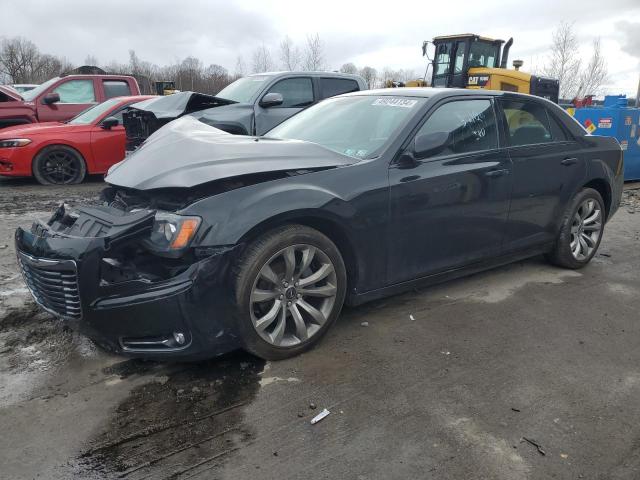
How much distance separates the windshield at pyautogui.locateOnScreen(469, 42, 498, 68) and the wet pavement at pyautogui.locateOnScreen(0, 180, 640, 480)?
11.0 meters

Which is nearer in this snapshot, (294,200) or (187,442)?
(187,442)

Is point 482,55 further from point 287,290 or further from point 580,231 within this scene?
point 287,290

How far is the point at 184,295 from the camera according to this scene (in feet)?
8.82

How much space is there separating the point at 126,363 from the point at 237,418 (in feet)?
2.96

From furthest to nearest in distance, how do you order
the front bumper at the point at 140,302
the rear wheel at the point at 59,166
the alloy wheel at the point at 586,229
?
the rear wheel at the point at 59,166 < the alloy wheel at the point at 586,229 < the front bumper at the point at 140,302

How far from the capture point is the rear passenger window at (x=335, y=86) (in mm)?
8547

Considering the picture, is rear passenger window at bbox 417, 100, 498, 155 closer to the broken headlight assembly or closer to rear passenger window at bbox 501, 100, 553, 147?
rear passenger window at bbox 501, 100, 553, 147

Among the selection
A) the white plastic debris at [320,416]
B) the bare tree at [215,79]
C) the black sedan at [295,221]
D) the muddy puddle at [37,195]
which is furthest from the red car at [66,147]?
the bare tree at [215,79]

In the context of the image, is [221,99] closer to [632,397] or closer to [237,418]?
[237,418]

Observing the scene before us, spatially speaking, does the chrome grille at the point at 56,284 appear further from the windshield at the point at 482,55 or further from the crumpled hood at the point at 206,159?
the windshield at the point at 482,55

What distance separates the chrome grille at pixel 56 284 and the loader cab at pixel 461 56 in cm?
1236

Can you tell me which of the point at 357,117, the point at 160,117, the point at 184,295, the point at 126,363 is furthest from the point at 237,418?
the point at 160,117

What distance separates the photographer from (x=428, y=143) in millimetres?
3545

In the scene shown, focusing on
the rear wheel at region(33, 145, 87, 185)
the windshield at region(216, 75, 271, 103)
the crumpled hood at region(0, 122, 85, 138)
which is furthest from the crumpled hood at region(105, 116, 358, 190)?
the rear wheel at region(33, 145, 87, 185)
